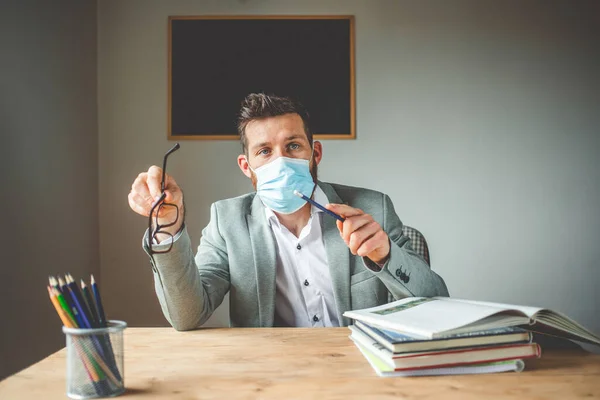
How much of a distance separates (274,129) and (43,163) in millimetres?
1121

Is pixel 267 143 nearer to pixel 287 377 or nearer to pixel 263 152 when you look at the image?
pixel 263 152

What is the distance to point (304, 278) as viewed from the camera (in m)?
1.59

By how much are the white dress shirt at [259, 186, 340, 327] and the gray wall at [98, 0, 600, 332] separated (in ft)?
3.55

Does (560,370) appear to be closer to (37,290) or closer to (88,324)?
(88,324)

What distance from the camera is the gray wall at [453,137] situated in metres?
2.68

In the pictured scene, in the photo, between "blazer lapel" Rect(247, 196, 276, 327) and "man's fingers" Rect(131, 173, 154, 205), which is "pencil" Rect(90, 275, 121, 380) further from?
"blazer lapel" Rect(247, 196, 276, 327)

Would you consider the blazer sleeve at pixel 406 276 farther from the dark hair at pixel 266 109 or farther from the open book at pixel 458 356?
the dark hair at pixel 266 109

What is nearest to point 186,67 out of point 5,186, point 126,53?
point 126,53

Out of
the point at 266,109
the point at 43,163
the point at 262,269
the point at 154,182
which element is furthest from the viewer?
the point at 43,163

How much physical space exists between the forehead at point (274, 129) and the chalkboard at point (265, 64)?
3.53 feet

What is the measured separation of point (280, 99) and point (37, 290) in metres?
1.26

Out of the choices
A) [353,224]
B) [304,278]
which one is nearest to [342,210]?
[353,224]

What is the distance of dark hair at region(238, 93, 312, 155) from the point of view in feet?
5.33

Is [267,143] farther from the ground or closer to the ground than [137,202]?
farther from the ground
